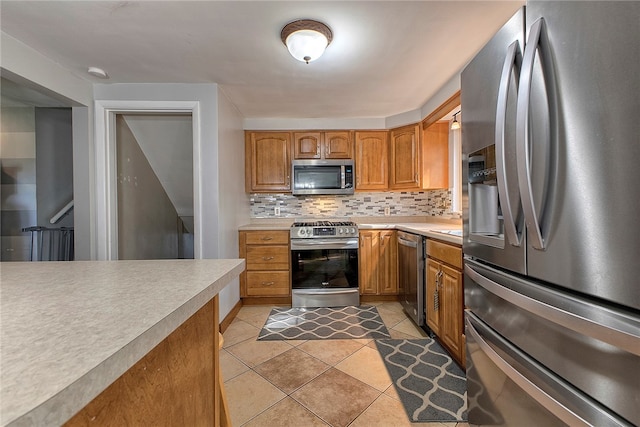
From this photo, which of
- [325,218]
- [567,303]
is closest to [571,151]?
[567,303]

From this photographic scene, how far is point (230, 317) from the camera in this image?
2.57 metres

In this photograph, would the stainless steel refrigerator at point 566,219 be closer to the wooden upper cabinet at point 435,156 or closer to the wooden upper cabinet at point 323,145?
the wooden upper cabinet at point 435,156

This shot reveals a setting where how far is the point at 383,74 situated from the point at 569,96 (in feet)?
5.71

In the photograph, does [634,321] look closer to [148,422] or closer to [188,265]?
[148,422]

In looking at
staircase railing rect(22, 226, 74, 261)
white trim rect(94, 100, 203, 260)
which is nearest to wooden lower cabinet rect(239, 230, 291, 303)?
white trim rect(94, 100, 203, 260)

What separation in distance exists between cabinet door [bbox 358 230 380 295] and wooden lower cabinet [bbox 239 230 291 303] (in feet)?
2.71

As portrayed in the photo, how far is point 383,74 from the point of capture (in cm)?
218

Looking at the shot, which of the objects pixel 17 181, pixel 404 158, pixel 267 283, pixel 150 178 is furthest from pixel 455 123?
pixel 17 181

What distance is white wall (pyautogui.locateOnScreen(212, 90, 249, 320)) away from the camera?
2.43 m

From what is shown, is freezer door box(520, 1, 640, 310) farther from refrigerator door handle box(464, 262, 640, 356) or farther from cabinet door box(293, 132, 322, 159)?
cabinet door box(293, 132, 322, 159)

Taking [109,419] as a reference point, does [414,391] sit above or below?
below

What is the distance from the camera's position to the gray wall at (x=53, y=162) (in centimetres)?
264

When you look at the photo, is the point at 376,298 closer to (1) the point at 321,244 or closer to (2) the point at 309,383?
(1) the point at 321,244

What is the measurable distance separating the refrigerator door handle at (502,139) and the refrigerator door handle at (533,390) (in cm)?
42
